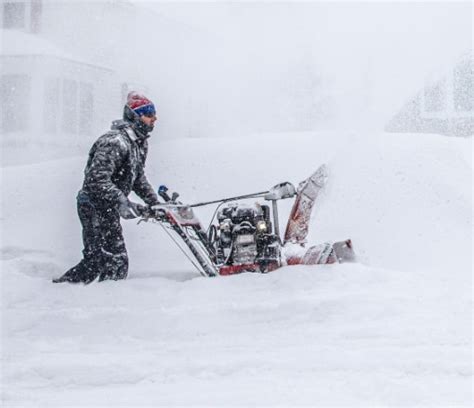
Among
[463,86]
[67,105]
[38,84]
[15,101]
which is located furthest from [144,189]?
[15,101]

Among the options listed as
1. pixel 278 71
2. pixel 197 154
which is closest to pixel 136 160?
pixel 197 154

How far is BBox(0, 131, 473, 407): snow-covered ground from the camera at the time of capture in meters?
3.56

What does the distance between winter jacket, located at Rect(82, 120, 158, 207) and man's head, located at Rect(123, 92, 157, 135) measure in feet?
0.18

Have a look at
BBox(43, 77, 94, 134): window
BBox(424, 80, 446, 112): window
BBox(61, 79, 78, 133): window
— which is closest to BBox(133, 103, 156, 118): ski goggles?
BBox(424, 80, 446, 112): window

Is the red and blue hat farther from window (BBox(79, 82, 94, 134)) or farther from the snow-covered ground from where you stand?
window (BBox(79, 82, 94, 134))

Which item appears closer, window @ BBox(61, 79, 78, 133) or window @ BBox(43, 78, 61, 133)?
window @ BBox(43, 78, 61, 133)

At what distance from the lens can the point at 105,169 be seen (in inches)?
224

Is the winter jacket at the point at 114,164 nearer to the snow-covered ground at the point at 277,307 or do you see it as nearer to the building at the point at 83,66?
the snow-covered ground at the point at 277,307

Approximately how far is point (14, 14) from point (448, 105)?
1285 cm

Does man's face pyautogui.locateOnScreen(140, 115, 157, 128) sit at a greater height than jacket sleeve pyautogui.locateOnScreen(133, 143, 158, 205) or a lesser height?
greater

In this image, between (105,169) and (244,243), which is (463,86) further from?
(105,169)

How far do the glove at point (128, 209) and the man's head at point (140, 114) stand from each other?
79 centimetres

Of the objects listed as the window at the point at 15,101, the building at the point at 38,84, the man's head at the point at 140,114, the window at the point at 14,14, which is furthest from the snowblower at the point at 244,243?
the window at the point at 14,14

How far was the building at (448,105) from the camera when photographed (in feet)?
56.7
